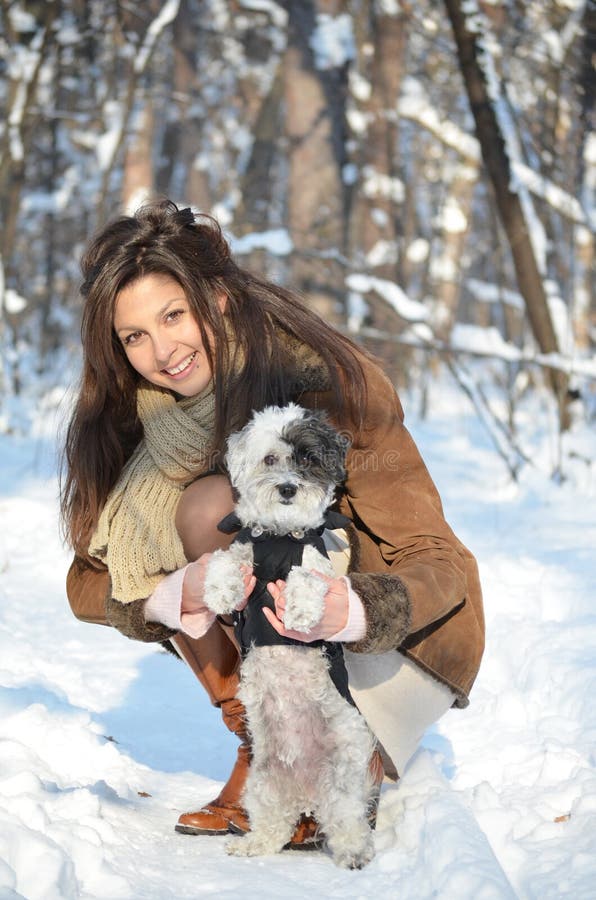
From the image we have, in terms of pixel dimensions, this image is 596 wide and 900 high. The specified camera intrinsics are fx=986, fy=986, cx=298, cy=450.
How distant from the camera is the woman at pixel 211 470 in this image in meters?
2.99

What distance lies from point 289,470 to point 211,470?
601mm

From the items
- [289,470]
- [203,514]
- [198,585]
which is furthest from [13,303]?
[289,470]

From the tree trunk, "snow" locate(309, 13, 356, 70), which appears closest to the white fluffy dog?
the tree trunk

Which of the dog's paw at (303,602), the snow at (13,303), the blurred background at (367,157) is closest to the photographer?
the dog's paw at (303,602)

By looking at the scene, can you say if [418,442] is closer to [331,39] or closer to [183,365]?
[331,39]

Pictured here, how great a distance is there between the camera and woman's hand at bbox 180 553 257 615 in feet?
8.91

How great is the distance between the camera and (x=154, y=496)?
3.17 m

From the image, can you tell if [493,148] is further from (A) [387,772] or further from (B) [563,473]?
(A) [387,772]

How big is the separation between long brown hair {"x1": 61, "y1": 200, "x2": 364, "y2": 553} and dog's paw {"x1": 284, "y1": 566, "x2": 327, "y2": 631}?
0.68 m

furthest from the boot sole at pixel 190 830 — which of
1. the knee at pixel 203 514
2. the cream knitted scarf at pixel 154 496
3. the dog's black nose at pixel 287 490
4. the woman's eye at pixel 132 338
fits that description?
the woman's eye at pixel 132 338

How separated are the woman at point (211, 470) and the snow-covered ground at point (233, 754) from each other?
0.91 ft

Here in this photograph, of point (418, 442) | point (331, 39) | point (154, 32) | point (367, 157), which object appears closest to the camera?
point (154, 32)

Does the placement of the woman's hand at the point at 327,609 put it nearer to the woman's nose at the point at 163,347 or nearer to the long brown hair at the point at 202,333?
the long brown hair at the point at 202,333

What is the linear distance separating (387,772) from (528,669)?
1.38m
